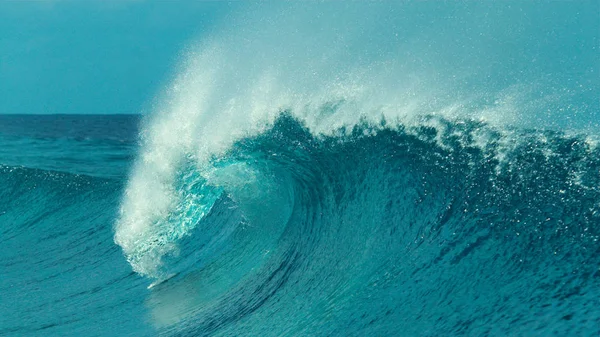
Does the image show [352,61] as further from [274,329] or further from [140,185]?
[274,329]

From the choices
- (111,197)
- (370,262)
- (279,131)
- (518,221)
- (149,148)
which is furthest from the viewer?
(111,197)

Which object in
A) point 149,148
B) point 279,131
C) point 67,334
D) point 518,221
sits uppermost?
point 149,148

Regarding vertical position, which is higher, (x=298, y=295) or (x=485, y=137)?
(x=485, y=137)

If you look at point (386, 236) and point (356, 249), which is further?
point (356, 249)

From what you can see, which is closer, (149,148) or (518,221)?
(518,221)

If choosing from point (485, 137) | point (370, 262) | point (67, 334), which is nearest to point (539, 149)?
point (485, 137)

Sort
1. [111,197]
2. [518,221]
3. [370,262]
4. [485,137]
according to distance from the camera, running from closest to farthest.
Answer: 1. [518,221]
2. [370,262]
3. [485,137]
4. [111,197]
